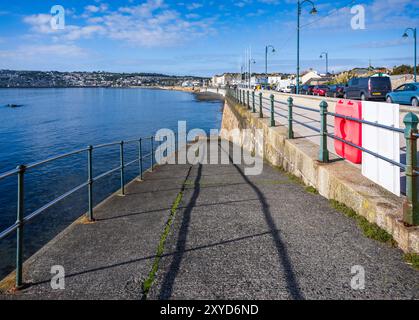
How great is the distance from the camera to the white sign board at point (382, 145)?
188 inches

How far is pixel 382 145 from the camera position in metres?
5.00

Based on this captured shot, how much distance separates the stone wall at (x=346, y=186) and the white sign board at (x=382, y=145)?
14cm

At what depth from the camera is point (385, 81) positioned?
85.4 ft

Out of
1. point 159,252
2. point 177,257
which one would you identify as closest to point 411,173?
point 177,257

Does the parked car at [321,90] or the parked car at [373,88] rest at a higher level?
the parked car at [321,90]

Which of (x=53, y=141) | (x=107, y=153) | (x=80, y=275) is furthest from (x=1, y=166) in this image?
(x=80, y=275)

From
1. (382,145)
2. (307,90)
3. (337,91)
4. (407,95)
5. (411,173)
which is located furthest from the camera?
(307,90)

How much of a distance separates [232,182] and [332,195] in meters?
2.98

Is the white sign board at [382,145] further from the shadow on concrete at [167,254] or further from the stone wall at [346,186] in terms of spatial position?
the shadow on concrete at [167,254]

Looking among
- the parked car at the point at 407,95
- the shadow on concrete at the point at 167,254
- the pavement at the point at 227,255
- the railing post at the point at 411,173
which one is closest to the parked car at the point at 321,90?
the parked car at the point at 407,95

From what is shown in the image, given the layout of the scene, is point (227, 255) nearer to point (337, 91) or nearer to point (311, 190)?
point (311, 190)

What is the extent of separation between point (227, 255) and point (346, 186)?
88.9 inches

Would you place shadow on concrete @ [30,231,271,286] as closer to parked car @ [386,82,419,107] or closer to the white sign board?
the white sign board
